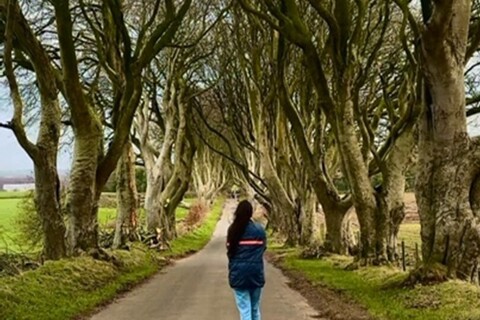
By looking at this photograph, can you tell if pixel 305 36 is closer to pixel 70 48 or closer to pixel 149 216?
pixel 70 48

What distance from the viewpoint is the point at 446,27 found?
12.5 metres

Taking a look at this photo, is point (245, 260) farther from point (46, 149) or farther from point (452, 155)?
point (46, 149)

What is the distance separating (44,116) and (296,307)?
23.9 feet

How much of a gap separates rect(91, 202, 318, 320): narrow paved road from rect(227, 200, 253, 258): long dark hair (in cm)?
318

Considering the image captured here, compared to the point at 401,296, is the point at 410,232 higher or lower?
higher

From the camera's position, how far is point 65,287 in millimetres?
14742

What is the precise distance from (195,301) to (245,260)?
19.1 ft

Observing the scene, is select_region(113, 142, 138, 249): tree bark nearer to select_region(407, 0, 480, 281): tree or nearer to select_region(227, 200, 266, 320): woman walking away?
select_region(407, 0, 480, 281): tree

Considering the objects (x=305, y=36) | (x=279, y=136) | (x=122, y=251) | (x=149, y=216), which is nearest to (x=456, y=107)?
(x=305, y=36)

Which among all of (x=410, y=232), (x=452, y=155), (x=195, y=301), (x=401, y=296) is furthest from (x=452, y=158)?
(x=410, y=232)

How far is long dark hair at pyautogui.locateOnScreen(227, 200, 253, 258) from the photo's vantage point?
935cm

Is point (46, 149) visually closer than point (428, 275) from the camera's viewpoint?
No

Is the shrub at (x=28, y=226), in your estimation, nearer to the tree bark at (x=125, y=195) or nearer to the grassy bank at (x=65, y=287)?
the tree bark at (x=125, y=195)

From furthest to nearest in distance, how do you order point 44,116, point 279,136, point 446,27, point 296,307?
point 279,136 < point 44,116 < point 296,307 < point 446,27
